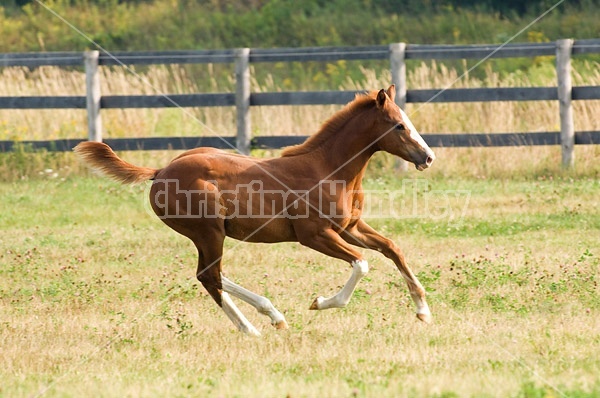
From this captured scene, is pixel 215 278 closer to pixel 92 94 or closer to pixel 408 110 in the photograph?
pixel 408 110

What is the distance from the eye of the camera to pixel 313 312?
26.8ft

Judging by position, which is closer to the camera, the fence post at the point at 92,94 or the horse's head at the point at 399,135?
the horse's head at the point at 399,135

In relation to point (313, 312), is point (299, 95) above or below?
above

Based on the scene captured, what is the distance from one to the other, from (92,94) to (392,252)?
863 centimetres

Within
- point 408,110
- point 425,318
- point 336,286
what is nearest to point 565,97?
point 408,110

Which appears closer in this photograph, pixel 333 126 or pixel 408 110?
pixel 333 126

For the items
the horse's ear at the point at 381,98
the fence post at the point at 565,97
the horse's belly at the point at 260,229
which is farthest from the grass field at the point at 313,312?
the horse's ear at the point at 381,98

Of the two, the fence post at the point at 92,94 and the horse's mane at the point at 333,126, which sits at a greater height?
the horse's mane at the point at 333,126

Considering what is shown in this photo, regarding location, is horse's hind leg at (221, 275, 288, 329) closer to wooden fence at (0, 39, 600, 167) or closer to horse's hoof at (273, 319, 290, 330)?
horse's hoof at (273, 319, 290, 330)

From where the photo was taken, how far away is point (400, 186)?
13992mm

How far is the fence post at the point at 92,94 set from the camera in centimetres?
1552

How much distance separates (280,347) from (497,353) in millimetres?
1435

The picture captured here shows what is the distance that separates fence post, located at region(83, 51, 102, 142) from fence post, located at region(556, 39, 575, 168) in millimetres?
6632

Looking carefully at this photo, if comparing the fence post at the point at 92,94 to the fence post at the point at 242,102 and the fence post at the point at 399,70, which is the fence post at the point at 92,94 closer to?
the fence post at the point at 242,102
